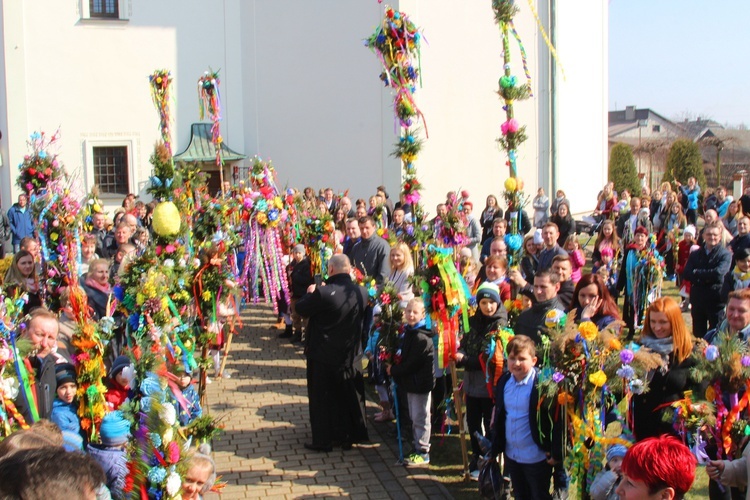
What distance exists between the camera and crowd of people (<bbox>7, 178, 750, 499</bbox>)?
5387 millimetres

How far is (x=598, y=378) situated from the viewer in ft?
17.1

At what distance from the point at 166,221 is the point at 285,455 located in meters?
2.65

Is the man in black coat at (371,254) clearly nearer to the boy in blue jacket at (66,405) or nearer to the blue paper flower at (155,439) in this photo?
the boy in blue jacket at (66,405)

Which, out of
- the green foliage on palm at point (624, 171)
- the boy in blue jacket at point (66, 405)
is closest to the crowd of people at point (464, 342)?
the boy in blue jacket at point (66, 405)

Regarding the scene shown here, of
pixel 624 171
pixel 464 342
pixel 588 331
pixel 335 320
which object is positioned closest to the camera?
pixel 588 331

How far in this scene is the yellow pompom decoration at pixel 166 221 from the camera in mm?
8211

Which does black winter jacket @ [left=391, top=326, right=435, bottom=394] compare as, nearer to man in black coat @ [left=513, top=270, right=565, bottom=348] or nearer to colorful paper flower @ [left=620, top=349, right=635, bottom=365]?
man in black coat @ [left=513, top=270, right=565, bottom=348]

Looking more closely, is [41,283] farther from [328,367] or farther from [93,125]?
[93,125]

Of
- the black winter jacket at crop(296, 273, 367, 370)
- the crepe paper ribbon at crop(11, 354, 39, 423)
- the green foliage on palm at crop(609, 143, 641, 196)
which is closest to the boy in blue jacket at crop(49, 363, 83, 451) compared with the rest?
the crepe paper ribbon at crop(11, 354, 39, 423)

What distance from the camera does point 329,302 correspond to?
25.6 feet

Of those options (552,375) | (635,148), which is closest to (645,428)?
(552,375)

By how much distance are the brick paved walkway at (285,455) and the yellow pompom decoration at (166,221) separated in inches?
87.2

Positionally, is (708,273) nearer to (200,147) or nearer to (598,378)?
(598,378)

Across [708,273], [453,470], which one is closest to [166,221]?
[453,470]
